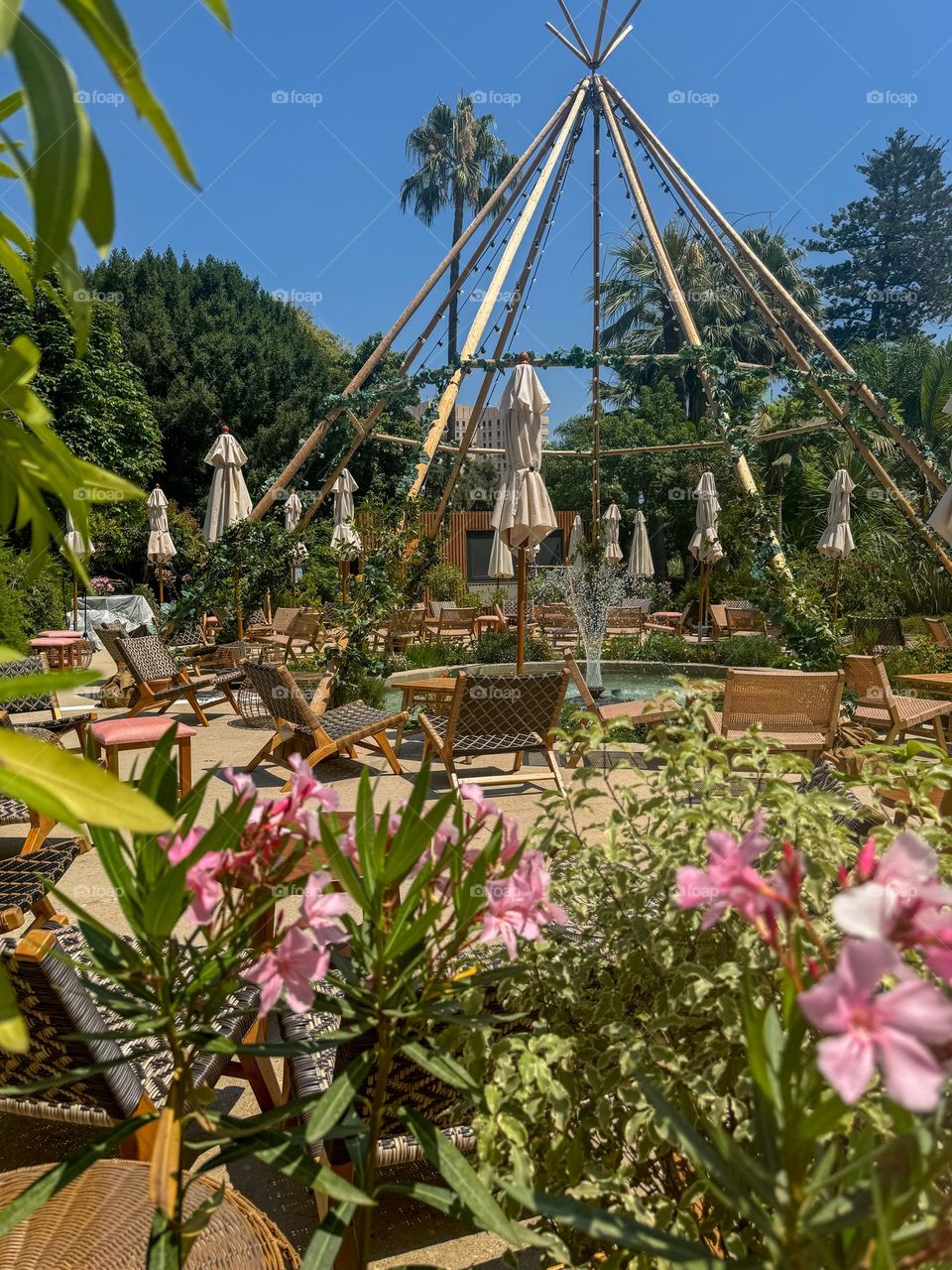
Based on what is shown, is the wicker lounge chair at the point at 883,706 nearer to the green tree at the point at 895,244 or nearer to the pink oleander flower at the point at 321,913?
the pink oleander flower at the point at 321,913

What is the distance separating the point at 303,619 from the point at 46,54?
37.1 ft

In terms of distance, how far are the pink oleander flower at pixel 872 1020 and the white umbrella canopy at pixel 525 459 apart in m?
7.49

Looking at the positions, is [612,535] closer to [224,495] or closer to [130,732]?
[224,495]

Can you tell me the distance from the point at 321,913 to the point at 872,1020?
2.07 ft

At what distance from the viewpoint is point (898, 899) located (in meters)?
0.70

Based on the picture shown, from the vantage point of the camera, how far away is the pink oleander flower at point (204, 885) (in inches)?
39.8

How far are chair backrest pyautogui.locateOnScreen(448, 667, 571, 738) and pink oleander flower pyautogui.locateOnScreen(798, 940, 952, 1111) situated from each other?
5.10 m

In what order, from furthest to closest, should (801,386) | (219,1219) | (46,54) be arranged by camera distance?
1. (801,386)
2. (219,1219)
3. (46,54)

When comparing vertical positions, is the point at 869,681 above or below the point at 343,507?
below

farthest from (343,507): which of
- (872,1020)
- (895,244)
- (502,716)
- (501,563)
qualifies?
(895,244)

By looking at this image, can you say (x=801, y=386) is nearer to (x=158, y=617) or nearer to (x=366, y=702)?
(x=366, y=702)

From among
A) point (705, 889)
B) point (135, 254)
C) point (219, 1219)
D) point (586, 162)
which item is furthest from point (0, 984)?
point (135, 254)

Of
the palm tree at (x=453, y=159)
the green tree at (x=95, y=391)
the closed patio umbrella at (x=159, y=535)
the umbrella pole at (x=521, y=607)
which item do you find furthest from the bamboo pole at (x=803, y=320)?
the palm tree at (x=453, y=159)

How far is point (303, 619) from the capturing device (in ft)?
38.4
